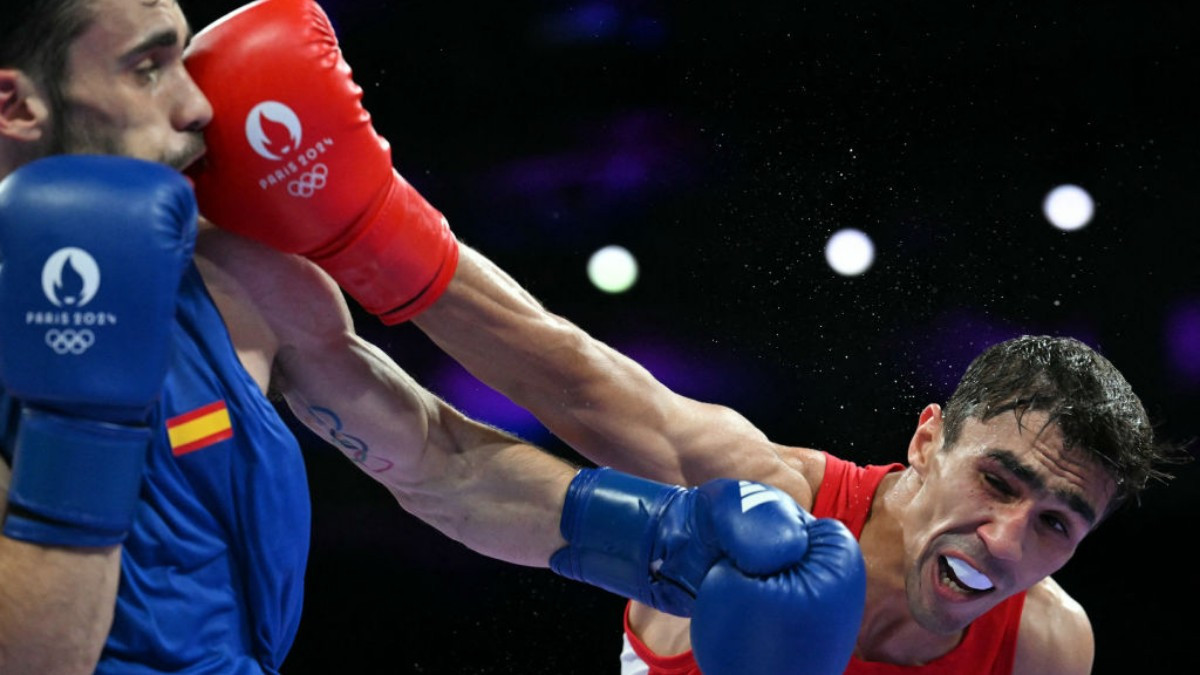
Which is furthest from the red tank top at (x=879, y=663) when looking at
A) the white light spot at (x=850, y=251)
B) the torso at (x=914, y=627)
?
the white light spot at (x=850, y=251)

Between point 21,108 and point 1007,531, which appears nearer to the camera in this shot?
point 21,108

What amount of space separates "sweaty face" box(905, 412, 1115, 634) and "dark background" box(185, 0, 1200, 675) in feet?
4.40

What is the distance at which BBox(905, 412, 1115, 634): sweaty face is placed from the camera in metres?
2.39

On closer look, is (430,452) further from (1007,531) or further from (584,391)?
(1007,531)

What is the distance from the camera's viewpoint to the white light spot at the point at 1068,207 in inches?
152

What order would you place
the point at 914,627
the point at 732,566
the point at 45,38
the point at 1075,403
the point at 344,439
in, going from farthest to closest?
the point at 914,627, the point at 1075,403, the point at 344,439, the point at 732,566, the point at 45,38

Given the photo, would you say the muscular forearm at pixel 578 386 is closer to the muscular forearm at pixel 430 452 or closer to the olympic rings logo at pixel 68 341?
the muscular forearm at pixel 430 452

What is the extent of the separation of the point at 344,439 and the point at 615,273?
73.5 inches

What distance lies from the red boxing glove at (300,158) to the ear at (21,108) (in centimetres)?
24

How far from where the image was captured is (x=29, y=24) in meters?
1.53

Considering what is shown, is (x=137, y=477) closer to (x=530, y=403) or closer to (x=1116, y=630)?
(x=530, y=403)

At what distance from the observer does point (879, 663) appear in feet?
8.30

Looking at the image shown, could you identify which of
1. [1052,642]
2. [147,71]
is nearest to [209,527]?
[147,71]

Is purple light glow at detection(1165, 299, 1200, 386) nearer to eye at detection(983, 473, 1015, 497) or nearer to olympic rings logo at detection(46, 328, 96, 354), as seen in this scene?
eye at detection(983, 473, 1015, 497)
